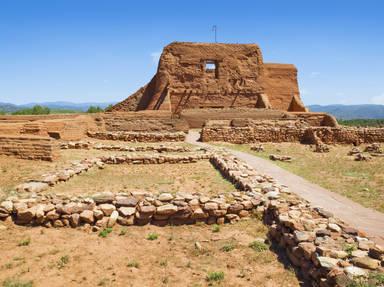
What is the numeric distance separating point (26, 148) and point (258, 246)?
1052cm

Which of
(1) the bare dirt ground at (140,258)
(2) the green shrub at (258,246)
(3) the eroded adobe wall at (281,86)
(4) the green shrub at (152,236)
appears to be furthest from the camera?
(3) the eroded adobe wall at (281,86)

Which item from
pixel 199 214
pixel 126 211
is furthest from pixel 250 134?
pixel 126 211

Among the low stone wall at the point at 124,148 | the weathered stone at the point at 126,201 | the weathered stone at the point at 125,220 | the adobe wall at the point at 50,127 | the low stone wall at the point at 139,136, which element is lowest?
the weathered stone at the point at 125,220

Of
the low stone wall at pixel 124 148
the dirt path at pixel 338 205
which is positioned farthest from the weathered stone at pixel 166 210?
the low stone wall at pixel 124 148

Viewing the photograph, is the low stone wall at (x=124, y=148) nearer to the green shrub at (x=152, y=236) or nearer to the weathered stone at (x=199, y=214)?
the weathered stone at (x=199, y=214)

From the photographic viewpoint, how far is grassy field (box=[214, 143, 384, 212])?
31.0 feet

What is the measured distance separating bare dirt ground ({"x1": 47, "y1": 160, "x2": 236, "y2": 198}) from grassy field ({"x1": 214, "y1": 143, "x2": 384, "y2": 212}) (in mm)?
3276

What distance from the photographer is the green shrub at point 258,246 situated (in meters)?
6.14

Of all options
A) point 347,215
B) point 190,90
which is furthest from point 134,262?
point 190,90

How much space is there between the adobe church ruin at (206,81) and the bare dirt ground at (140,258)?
25916 millimetres

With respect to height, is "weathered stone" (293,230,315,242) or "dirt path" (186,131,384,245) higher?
"weathered stone" (293,230,315,242)

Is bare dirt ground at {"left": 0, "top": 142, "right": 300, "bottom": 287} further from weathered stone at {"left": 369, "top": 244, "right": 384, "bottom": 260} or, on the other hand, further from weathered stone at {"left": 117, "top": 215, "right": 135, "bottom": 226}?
weathered stone at {"left": 369, "top": 244, "right": 384, "bottom": 260}

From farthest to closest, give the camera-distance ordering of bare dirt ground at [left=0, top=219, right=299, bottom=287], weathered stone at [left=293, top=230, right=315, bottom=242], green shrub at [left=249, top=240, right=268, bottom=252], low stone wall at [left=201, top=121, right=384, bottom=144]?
→ 1. low stone wall at [left=201, top=121, right=384, bottom=144]
2. green shrub at [left=249, top=240, right=268, bottom=252]
3. weathered stone at [left=293, top=230, right=315, bottom=242]
4. bare dirt ground at [left=0, top=219, right=299, bottom=287]

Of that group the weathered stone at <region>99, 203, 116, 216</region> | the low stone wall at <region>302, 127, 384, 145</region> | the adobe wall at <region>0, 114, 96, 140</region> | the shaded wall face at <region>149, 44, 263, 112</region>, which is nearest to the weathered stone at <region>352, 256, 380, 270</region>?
the weathered stone at <region>99, 203, 116, 216</region>
